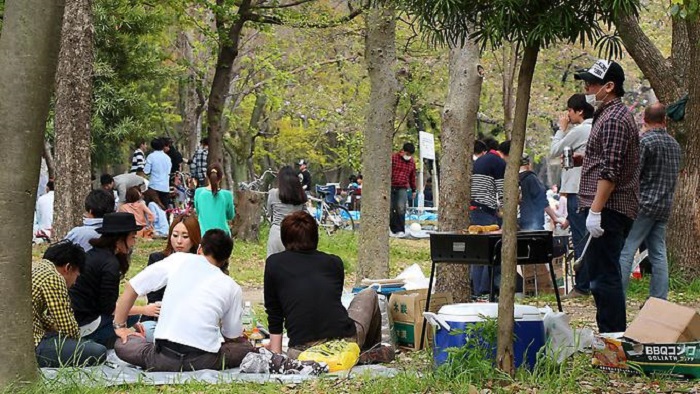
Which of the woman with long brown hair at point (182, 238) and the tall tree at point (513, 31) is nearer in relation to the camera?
the tall tree at point (513, 31)

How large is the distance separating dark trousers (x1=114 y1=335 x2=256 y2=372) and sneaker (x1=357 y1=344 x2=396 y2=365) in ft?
2.68

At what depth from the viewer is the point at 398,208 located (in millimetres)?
20969

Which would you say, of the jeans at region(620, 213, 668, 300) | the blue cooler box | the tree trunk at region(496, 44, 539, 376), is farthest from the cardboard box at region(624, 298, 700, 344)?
the jeans at region(620, 213, 668, 300)

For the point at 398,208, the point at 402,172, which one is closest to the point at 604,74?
the point at 402,172

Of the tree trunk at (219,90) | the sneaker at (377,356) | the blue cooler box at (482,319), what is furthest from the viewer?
the tree trunk at (219,90)

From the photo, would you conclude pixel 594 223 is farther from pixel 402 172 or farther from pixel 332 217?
pixel 332 217

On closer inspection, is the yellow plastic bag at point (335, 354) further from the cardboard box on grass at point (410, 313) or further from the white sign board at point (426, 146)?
the white sign board at point (426, 146)

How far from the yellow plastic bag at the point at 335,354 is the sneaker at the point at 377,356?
33 centimetres

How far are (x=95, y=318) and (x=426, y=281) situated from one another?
2.96 metres

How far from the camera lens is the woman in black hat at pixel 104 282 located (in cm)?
739

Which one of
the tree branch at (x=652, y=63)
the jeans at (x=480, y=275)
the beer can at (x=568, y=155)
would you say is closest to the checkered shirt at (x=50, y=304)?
the jeans at (x=480, y=275)

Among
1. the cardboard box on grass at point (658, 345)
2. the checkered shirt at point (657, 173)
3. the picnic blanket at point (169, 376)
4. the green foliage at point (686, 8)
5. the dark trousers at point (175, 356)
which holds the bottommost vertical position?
the picnic blanket at point (169, 376)

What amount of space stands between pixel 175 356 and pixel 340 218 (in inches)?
639

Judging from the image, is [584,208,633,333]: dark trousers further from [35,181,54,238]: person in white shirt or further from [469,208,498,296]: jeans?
[35,181,54,238]: person in white shirt
